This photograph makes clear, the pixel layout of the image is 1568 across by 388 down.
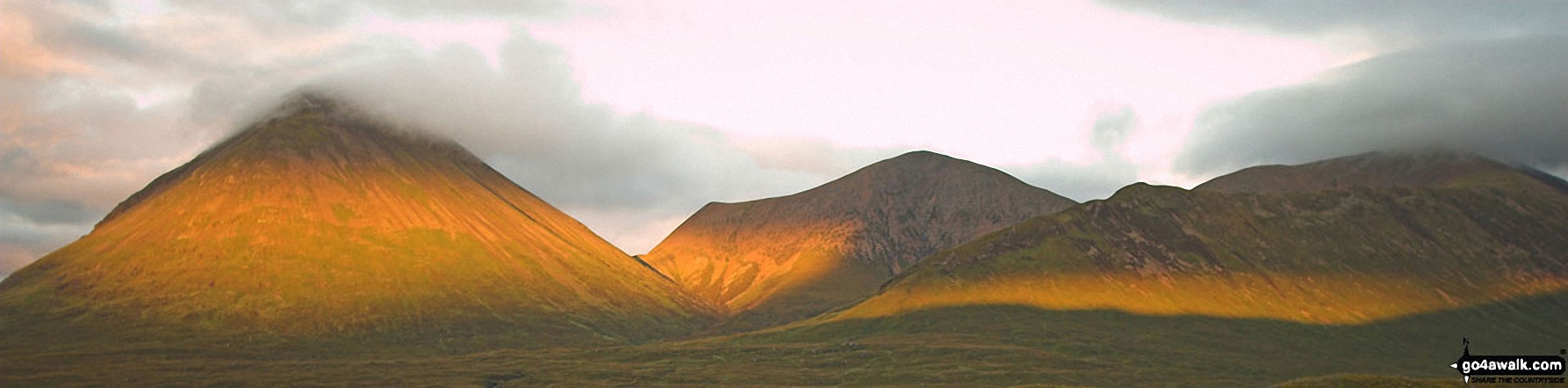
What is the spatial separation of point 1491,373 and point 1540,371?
31.5ft

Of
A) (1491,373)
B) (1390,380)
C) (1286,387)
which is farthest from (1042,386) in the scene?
(1491,373)

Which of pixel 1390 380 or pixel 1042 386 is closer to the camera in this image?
pixel 1390 380

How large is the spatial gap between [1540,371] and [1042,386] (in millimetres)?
69808

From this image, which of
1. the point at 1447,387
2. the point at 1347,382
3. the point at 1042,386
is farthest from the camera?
the point at 1042,386

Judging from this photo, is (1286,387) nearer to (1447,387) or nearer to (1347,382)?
(1347,382)

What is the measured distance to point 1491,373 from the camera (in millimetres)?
163000

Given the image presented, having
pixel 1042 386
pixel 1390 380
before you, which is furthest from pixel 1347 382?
pixel 1042 386

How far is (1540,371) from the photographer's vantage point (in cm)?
16638

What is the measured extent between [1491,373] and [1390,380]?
1603 cm

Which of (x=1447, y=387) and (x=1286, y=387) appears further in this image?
(x=1286, y=387)

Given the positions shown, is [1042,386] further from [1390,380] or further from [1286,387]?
[1390,380]

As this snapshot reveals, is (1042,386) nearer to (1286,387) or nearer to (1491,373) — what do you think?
(1286,387)

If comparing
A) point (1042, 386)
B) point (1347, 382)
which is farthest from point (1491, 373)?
point (1042, 386)

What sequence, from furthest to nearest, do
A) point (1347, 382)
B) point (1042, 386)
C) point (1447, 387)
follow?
point (1042, 386) → point (1347, 382) → point (1447, 387)
